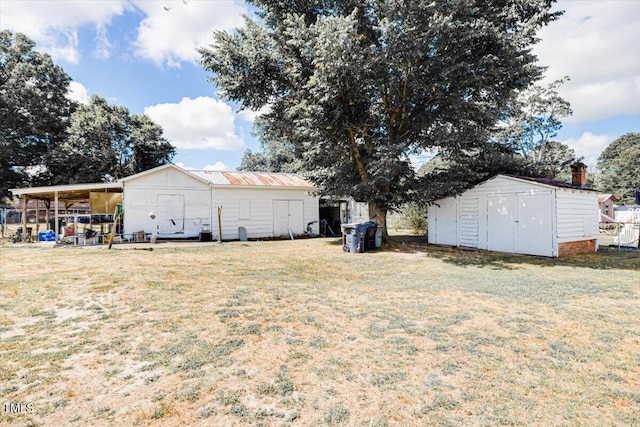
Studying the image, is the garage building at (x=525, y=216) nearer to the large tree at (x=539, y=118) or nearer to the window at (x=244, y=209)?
the window at (x=244, y=209)

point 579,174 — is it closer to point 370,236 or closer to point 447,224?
point 447,224

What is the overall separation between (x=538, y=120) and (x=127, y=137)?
3533cm

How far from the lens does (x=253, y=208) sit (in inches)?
671

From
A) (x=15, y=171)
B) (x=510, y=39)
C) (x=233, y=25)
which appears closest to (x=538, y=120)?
(x=510, y=39)

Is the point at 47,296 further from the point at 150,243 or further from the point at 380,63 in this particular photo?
the point at 380,63

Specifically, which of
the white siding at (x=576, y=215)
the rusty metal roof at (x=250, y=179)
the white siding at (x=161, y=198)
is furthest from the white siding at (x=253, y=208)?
the white siding at (x=576, y=215)

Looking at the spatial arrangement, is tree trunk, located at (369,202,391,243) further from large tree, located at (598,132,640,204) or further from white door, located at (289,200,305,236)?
large tree, located at (598,132,640,204)

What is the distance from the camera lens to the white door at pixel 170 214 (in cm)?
1514

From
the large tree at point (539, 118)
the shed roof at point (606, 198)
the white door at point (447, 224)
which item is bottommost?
the white door at point (447, 224)

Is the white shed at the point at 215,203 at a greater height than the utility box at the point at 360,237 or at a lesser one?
greater

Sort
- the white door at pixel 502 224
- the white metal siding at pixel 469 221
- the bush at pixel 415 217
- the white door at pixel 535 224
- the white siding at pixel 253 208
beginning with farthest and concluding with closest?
the bush at pixel 415 217, the white siding at pixel 253 208, the white metal siding at pixel 469 221, the white door at pixel 502 224, the white door at pixel 535 224

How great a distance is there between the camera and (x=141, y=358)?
3230 mm

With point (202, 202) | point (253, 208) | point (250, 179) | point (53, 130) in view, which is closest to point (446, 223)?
point (253, 208)

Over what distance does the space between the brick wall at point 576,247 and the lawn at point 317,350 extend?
3900mm
